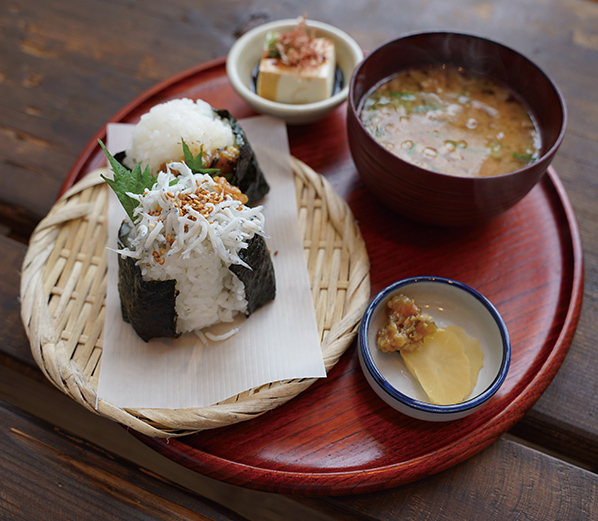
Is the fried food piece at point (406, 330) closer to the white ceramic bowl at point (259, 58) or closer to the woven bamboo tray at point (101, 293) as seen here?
the woven bamboo tray at point (101, 293)

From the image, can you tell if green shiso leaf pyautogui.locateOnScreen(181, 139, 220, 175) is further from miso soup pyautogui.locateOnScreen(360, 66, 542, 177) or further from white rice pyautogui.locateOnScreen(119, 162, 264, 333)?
miso soup pyautogui.locateOnScreen(360, 66, 542, 177)

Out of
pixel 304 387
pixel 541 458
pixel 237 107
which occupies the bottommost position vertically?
pixel 541 458

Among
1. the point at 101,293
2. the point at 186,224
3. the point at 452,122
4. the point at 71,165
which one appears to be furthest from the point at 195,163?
the point at 452,122

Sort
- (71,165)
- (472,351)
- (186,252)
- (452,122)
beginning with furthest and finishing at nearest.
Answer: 1. (71,165)
2. (452,122)
3. (472,351)
4. (186,252)

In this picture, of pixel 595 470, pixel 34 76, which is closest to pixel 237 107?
pixel 34 76

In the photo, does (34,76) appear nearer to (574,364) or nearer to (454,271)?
(454,271)

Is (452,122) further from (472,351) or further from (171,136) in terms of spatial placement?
(171,136)

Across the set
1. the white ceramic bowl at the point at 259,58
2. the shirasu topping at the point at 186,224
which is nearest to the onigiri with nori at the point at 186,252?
the shirasu topping at the point at 186,224
